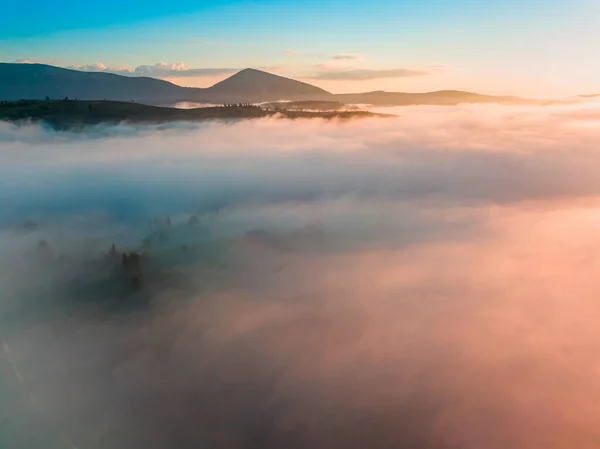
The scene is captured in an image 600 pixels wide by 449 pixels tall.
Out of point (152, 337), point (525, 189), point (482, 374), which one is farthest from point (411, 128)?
point (152, 337)

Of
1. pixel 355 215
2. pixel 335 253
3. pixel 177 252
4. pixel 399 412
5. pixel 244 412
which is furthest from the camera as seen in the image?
pixel 355 215

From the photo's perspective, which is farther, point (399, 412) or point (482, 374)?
point (482, 374)

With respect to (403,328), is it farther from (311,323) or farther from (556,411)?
(556,411)

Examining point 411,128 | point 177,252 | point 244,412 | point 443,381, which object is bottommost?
point 443,381

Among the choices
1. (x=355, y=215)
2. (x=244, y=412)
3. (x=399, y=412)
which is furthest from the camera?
(x=355, y=215)

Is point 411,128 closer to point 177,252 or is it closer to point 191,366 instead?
point 177,252

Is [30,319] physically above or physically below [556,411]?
above

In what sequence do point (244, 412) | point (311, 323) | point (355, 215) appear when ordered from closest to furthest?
point (244, 412), point (311, 323), point (355, 215)

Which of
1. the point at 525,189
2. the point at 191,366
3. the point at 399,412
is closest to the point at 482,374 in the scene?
the point at 399,412

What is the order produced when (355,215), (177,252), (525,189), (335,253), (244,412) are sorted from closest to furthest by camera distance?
(244,412), (177,252), (335,253), (355,215), (525,189)
